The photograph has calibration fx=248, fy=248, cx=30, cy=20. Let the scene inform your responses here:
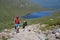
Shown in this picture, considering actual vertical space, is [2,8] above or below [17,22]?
below

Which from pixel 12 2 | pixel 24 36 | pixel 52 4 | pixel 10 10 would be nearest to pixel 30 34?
pixel 24 36

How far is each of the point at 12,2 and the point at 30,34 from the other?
13891 cm

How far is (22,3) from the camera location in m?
178

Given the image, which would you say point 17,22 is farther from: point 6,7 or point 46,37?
point 6,7

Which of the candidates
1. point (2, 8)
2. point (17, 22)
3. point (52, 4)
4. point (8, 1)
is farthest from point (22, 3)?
point (17, 22)

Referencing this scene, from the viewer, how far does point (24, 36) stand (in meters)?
19.7

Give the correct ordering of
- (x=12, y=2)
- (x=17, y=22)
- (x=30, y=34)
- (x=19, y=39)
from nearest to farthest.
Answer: (x=19, y=39) < (x=30, y=34) < (x=17, y=22) < (x=12, y=2)

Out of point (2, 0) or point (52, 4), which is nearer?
point (52, 4)

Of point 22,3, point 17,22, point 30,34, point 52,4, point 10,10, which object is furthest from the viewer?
point 22,3

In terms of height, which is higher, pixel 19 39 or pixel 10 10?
pixel 19 39

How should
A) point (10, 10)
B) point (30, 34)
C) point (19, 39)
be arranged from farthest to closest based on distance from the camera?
point (10, 10)
point (30, 34)
point (19, 39)

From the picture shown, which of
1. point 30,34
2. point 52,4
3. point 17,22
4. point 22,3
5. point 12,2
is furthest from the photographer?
point 22,3

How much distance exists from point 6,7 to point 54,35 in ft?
445

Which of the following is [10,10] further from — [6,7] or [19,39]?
[19,39]
